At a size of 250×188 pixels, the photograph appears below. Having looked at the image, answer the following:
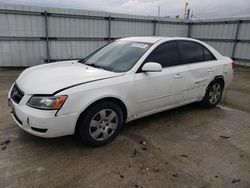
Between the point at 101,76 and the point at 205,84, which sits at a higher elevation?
the point at 101,76

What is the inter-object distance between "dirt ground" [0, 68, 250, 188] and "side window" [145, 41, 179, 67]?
1.15m

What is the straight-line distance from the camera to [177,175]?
8.51ft

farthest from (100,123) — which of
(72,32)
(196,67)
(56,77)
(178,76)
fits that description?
(72,32)

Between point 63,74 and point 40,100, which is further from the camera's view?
point 63,74

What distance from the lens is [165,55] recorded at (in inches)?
151

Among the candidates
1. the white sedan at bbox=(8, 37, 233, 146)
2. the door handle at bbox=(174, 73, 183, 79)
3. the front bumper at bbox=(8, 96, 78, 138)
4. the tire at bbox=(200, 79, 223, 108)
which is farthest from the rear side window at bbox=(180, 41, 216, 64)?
the front bumper at bbox=(8, 96, 78, 138)

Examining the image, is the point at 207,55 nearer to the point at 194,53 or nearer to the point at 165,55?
the point at 194,53

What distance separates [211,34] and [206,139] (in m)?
10.4

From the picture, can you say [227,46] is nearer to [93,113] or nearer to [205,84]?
[205,84]

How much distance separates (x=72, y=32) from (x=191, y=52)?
6.48 meters

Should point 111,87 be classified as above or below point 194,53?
below

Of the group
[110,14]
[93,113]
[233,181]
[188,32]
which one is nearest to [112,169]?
[93,113]

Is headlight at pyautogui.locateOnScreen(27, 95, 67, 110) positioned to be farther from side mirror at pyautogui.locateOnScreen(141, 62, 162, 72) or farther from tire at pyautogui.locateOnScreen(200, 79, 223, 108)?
tire at pyautogui.locateOnScreen(200, 79, 223, 108)

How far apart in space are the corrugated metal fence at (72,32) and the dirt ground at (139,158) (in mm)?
5232
